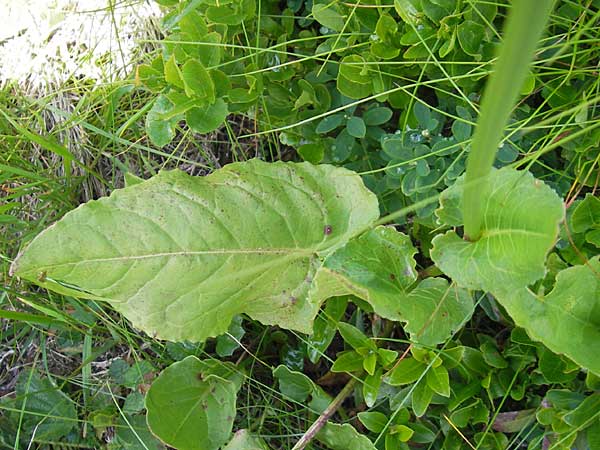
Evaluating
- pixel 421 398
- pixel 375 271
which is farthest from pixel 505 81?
pixel 421 398

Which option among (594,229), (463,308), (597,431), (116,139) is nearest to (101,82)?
(116,139)

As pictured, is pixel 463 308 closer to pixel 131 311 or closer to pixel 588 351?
pixel 588 351

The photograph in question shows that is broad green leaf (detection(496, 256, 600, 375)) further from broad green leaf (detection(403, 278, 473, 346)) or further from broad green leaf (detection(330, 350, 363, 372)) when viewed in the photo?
broad green leaf (detection(330, 350, 363, 372))

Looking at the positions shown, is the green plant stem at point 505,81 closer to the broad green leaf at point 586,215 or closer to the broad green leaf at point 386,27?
the broad green leaf at point 586,215

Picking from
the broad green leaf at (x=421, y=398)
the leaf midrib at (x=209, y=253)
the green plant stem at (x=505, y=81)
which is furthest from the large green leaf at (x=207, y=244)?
the green plant stem at (x=505, y=81)

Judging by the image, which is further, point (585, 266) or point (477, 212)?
point (585, 266)
